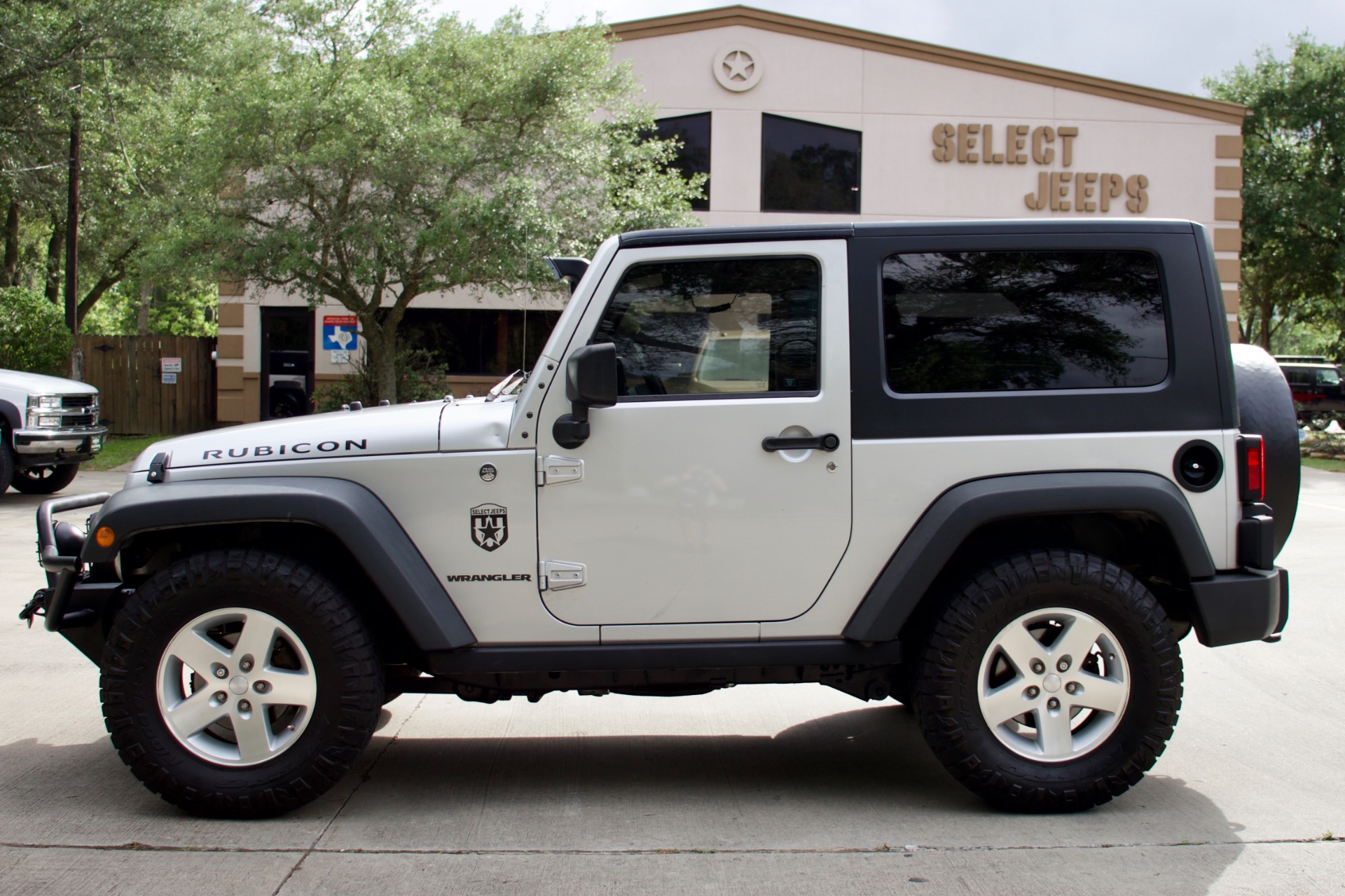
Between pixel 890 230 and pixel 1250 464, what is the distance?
1.45 meters

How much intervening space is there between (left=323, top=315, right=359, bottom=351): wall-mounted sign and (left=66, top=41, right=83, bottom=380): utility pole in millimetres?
4756

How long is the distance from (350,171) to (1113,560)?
1394 centimetres

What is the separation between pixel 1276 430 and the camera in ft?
13.3

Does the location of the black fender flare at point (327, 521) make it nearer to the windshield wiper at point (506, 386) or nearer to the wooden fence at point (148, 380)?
the windshield wiper at point (506, 386)

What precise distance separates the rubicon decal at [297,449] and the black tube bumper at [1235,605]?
9.39 feet

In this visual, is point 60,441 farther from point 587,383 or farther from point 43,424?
point 587,383

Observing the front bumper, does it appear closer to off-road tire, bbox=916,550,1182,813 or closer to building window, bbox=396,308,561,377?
building window, bbox=396,308,561,377

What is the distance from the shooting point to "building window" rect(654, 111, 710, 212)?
73.6 ft

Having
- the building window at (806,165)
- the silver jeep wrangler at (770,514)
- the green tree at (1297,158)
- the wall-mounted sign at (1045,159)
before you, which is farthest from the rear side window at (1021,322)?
the green tree at (1297,158)

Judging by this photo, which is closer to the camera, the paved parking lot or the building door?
the paved parking lot

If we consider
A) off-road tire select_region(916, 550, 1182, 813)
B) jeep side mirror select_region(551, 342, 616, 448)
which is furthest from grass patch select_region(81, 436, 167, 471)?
off-road tire select_region(916, 550, 1182, 813)

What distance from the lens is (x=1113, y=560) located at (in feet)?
13.8

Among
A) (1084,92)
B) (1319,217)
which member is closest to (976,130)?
(1084,92)

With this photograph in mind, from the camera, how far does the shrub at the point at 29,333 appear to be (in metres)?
18.6
